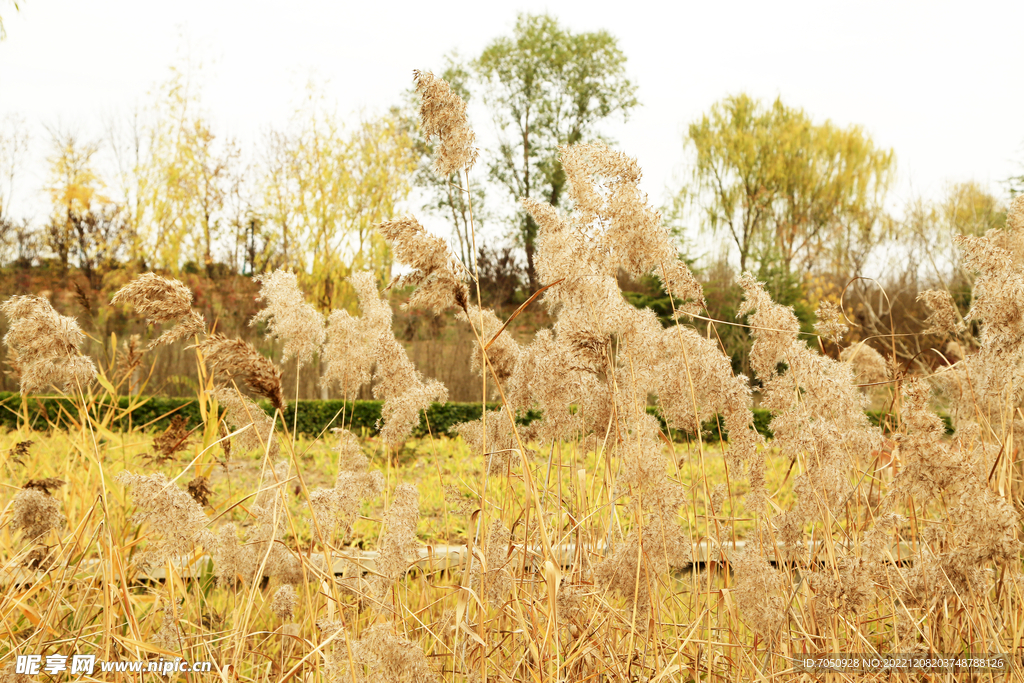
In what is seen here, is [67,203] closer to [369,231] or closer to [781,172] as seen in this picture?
[369,231]

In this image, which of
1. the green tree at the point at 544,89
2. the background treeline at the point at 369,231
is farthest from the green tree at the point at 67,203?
the green tree at the point at 544,89

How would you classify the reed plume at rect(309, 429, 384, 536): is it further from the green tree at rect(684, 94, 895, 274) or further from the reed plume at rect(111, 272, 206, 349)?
the green tree at rect(684, 94, 895, 274)

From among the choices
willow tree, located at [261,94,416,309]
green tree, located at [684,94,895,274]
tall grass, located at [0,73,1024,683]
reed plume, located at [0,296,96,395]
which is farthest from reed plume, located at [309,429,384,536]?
green tree, located at [684,94,895,274]

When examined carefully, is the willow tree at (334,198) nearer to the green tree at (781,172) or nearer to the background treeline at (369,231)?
the background treeline at (369,231)

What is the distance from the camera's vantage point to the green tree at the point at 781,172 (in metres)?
22.3

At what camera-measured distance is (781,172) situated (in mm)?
22109

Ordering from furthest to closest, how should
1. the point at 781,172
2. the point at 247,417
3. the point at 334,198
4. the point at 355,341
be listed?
the point at 781,172, the point at 334,198, the point at 355,341, the point at 247,417

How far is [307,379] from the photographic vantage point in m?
10.7

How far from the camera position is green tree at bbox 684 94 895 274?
22.3 meters

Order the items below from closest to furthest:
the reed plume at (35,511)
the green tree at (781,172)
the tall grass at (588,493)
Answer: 1. the tall grass at (588,493)
2. the reed plume at (35,511)
3. the green tree at (781,172)

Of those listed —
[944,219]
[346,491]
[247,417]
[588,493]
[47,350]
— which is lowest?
[588,493]

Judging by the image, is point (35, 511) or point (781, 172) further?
point (781, 172)

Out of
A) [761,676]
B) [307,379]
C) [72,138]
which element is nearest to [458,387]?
[307,379]

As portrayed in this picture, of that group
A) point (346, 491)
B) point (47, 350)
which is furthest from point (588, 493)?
point (47, 350)
